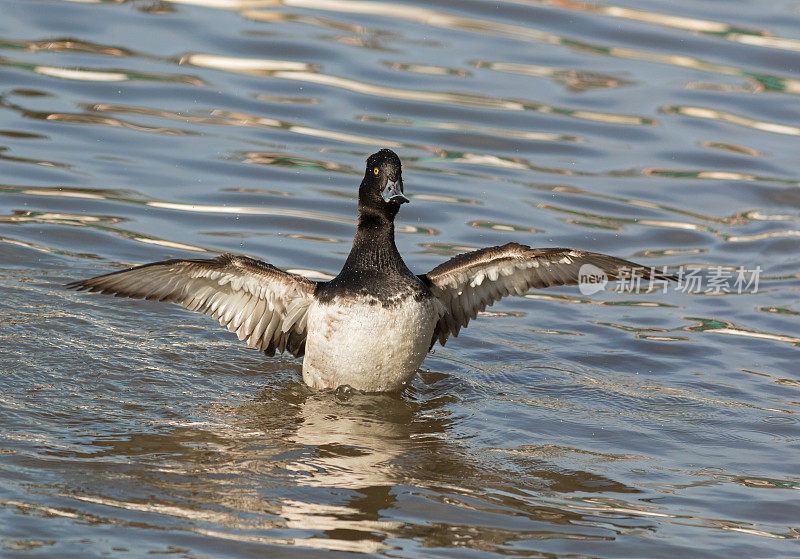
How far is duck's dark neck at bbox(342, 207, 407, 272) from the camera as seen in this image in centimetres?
778

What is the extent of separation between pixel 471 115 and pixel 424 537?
896cm

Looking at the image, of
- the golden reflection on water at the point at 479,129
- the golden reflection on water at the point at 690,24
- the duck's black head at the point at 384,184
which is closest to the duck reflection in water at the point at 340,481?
the duck's black head at the point at 384,184

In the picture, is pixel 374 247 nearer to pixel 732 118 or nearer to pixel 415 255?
pixel 415 255

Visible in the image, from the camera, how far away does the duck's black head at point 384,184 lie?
7.79 meters

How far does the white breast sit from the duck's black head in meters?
0.67

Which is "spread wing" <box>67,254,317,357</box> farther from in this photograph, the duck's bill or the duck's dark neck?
the duck's bill

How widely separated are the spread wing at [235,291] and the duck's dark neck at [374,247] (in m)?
0.39

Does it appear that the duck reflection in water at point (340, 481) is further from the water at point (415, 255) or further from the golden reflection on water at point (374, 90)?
the golden reflection on water at point (374, 90)

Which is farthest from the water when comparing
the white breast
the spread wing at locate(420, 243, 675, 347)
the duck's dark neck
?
the duck's dark neck

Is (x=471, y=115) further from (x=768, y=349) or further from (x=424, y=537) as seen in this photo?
(x=424, y=537)

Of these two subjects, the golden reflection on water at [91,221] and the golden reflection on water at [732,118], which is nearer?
the golden reflection on water at [91,221]

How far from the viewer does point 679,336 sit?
30.9ft

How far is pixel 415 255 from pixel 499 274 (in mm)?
2649

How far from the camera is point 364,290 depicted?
7.60 m
